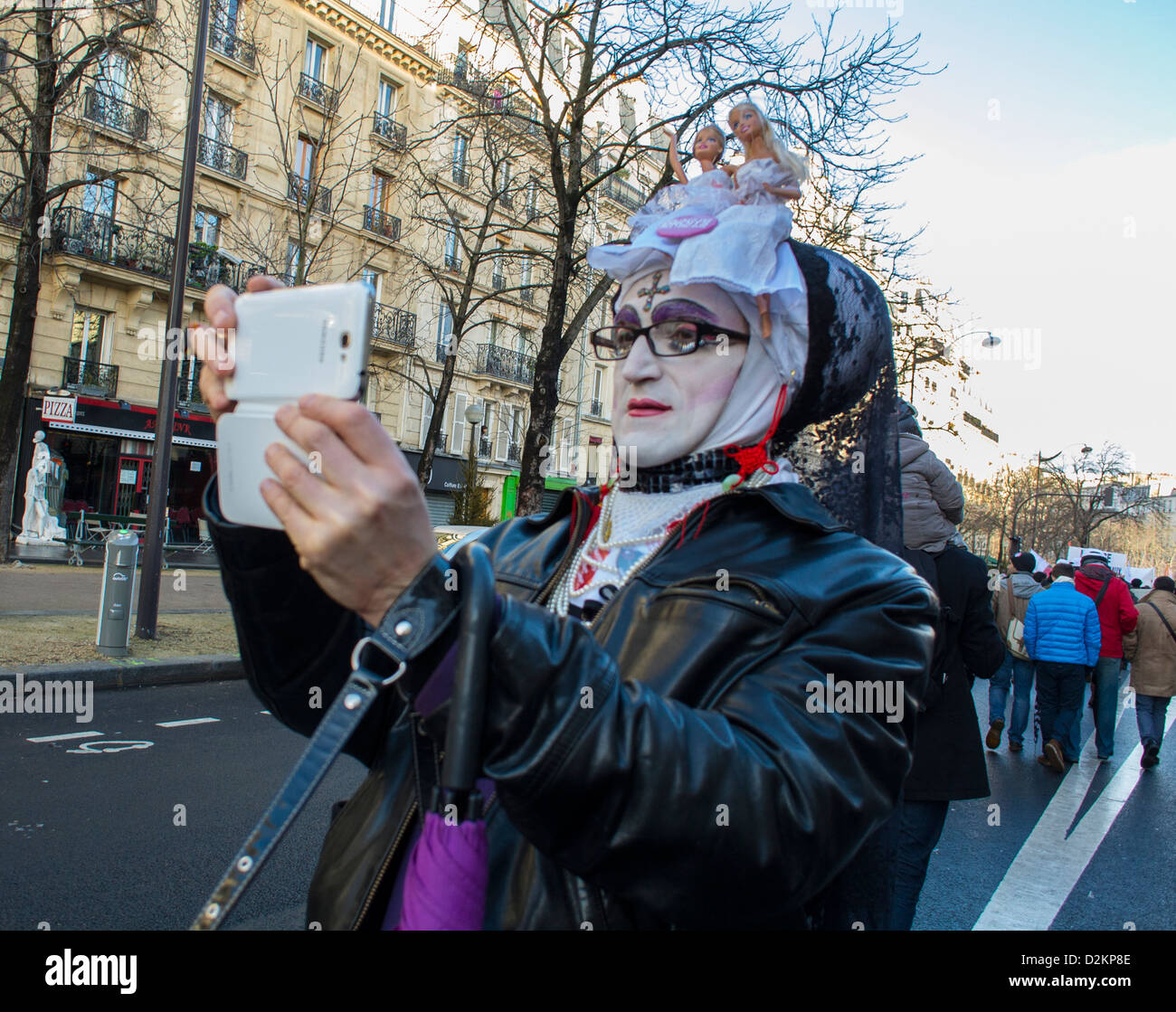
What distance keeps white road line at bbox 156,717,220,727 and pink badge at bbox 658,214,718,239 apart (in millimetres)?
6418

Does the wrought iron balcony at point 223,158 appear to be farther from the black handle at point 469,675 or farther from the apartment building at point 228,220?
the black handle at point 469,675

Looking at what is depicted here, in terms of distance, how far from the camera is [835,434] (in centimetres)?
167

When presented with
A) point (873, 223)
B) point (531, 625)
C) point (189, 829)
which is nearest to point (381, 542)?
point (531, 625)

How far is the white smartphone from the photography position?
0.88 meters

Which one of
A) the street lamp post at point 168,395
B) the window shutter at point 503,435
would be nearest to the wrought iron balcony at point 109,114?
the street lamp post at point 168,395

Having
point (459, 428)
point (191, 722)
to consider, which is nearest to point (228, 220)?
point (459, 428)

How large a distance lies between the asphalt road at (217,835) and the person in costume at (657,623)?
2.86 meters

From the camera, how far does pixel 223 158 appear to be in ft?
74.9

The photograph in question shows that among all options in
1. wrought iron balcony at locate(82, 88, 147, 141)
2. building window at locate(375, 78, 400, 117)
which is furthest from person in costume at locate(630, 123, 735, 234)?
building window at locate(375, 78, 400, 117)

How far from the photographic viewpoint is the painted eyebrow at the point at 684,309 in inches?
58.2

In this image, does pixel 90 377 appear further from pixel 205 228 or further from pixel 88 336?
pixel 205 228

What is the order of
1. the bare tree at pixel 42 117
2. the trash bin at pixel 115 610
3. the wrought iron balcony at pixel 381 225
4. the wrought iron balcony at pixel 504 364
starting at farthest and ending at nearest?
1. the wrought iron balcony at pixel 504 364
2. the wrought iron balcony at pixel 381 225
3. the bare tree at pixel 42 117
4. the trash bin at pixel 115 610

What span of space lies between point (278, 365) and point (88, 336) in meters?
23.8
